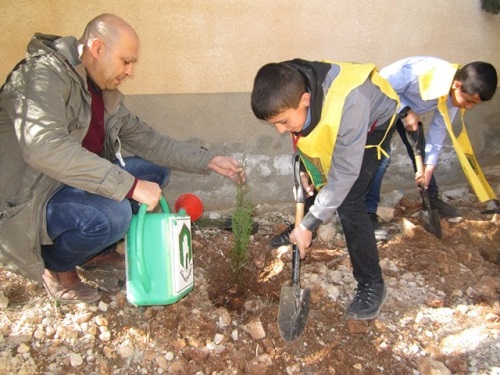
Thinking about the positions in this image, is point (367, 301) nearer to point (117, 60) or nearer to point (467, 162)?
point (467, 162)

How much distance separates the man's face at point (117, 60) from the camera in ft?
6.68

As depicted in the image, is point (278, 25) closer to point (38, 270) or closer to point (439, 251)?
point (439, 251)

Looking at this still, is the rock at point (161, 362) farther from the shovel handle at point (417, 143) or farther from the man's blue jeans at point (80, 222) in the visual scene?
the shovel handle at point (417, 143)

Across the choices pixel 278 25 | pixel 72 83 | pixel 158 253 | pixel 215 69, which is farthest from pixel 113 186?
pixel 278 25

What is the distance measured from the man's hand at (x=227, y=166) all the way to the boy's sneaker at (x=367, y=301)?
39.7 inches

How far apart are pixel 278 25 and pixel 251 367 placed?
2.53m

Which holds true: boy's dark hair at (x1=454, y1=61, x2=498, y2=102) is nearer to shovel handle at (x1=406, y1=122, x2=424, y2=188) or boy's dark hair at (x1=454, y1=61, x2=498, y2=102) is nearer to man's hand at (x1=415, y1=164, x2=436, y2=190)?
shovel handle at (x1=406, y1=122, x2=424, y2=188)

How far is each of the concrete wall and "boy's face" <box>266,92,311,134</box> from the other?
5.07 feet

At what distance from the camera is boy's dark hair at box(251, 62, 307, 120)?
182 cm

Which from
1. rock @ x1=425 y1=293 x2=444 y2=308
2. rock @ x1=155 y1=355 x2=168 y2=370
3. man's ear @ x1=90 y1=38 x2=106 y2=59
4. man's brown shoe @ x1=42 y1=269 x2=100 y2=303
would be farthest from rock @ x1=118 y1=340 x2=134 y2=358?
rock @ x1=425 y1=293 x2=444 y2=308

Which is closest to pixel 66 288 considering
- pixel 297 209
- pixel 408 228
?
pixel 297 209

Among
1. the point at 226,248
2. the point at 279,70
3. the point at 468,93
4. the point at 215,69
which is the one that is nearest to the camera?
the point at 279,70

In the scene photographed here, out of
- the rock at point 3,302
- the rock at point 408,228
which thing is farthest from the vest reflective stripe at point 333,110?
the rock at point 3,302

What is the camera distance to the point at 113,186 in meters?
1.92
